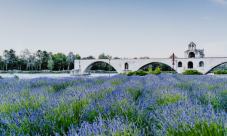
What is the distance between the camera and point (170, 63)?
32688 millimetres

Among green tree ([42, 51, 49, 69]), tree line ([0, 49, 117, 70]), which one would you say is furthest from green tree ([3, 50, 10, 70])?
green tree ([42, 51, 49, 69])

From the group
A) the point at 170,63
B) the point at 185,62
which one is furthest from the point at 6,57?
the point at 185,62

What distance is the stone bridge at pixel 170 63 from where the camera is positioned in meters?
29.0

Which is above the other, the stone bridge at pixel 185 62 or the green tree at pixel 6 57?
the green tree at pixel 6 57

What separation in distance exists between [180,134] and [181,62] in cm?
3583

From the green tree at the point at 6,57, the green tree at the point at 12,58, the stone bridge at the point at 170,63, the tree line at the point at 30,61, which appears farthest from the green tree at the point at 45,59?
the stone bridge at the point at 170,63

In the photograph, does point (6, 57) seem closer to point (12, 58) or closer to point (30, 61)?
point (12, 58)

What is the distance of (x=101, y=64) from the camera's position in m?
56.9

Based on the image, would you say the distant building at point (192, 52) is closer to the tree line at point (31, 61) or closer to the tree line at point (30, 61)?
the tree line at point (31, 61)

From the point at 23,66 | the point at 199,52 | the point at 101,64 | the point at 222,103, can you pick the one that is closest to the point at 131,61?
the point at 199,52

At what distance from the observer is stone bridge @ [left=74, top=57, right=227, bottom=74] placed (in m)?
29.0

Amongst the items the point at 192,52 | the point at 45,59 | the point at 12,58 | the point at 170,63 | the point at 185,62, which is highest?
the point at 192,52

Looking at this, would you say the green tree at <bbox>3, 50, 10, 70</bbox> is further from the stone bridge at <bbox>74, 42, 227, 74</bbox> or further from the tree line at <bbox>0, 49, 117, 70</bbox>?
the stone bridge at <bbox>74, 42, 227, 74</bbox>

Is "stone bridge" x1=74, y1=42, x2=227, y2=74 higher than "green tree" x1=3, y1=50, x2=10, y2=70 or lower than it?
lower
